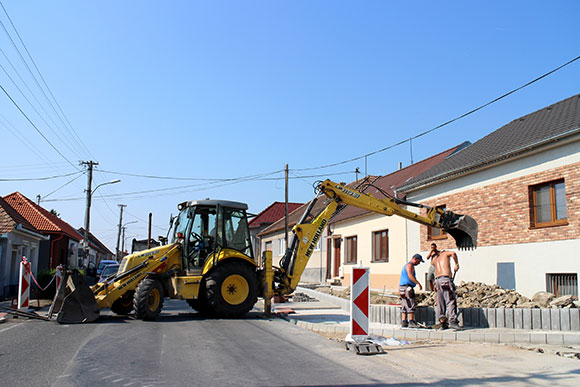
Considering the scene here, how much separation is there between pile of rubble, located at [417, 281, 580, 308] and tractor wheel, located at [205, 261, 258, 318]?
4215mm

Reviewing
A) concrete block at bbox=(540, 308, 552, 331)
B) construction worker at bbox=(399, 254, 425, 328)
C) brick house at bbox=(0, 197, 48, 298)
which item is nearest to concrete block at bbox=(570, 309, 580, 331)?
concrete block at bbox=(540, 308, 552, 331)

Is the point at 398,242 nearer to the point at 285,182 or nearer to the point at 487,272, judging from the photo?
the point at 487,272

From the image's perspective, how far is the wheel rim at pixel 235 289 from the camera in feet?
40.5

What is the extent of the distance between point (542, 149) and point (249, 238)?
7.91m

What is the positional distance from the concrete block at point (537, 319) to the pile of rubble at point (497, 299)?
804 millimetres

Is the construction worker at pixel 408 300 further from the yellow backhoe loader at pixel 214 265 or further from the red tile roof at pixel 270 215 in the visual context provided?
the red tile roof at pixel 270 215

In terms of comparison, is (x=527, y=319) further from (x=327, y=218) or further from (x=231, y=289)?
(x=231, y=289)

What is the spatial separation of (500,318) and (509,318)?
0.58ft

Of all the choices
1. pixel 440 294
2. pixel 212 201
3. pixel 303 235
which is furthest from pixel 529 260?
pixel 212 201

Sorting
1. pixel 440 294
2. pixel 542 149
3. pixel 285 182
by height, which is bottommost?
pixel 440 294

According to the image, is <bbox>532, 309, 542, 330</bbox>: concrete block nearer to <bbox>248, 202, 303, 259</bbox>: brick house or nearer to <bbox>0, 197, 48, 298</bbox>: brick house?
<bbox>0, 197, 48, 298</bbox>: brick house

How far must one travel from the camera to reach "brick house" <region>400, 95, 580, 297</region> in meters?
11.9

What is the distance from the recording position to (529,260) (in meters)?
12.9

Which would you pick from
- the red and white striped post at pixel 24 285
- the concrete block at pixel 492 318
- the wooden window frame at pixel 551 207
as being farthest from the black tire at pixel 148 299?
the wooden window frame at pixel 551 207
